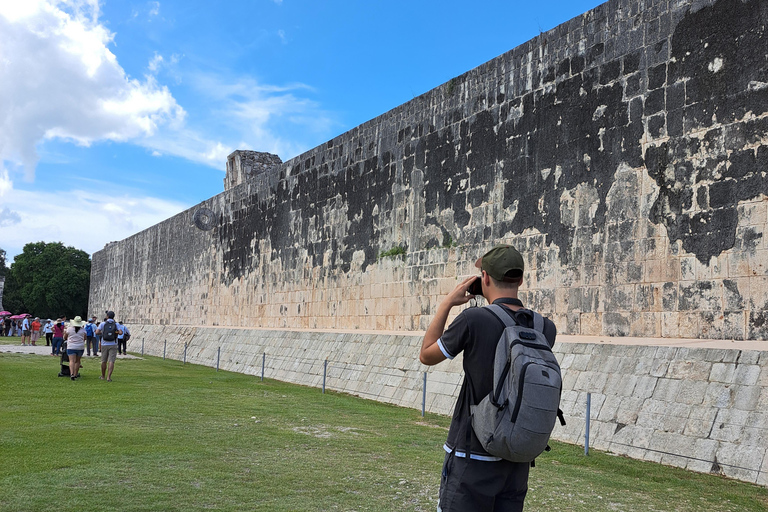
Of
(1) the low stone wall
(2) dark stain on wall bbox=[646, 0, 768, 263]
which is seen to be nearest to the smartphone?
(1) the low stone wall

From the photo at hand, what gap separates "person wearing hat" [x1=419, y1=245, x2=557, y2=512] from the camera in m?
2.71

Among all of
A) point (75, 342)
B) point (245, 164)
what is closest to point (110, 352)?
point (75, 342)

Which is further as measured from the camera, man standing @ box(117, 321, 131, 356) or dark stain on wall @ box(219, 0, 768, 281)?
man standing @ box(117, 321, 131, 356)

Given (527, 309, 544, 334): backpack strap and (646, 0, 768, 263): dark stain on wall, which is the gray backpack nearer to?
(527, 309, 544, 334): backpack strap

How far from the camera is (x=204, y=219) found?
25016mm

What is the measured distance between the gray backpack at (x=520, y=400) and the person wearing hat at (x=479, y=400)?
0.24 ft

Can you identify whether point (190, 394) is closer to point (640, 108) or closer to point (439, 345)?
point (640, 108)

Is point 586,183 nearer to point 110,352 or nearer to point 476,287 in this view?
point 476,287

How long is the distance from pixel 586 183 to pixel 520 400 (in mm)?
7916

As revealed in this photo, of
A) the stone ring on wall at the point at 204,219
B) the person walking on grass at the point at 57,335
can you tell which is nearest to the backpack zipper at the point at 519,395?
the person walking on grass at the point at 57,335

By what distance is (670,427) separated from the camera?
704 cm

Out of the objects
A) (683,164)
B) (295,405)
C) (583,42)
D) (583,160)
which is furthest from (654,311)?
(295,405)

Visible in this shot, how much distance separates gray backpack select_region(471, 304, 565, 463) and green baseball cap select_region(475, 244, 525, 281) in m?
0.30

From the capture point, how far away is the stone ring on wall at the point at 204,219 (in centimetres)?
2484
